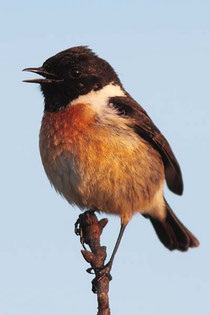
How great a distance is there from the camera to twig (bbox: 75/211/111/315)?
4078 millimetres

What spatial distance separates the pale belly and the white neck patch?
333mm

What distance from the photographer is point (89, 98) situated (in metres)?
6.57

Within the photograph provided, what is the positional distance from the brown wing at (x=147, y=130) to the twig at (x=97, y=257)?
4.89ft

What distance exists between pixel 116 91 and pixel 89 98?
484 mm

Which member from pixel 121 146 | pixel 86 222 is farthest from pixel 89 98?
pixel 86 222

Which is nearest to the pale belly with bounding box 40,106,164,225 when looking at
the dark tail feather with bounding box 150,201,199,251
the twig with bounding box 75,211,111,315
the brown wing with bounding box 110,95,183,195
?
the brown wing with bounding box 110,95,183,195

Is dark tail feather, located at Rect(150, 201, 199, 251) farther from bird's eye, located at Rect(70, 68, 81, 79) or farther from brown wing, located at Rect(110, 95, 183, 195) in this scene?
bird's eye, located at Rect(70, 68, 81, 79)

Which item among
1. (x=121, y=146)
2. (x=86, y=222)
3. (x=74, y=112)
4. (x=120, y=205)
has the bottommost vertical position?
(x=86, y=222)

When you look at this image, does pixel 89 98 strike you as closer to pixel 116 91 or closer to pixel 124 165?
pixel 116 91

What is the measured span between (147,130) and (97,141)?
925 millimetres

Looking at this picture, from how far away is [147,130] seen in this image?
6.71 meters

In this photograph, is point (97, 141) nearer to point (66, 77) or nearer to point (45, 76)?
point (66, 77)

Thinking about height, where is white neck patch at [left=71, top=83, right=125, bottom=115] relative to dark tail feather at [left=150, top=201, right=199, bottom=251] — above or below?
above

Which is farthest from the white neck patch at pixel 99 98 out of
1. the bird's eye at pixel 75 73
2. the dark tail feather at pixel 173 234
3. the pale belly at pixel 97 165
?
the dark tail feather at pixel 173 234
